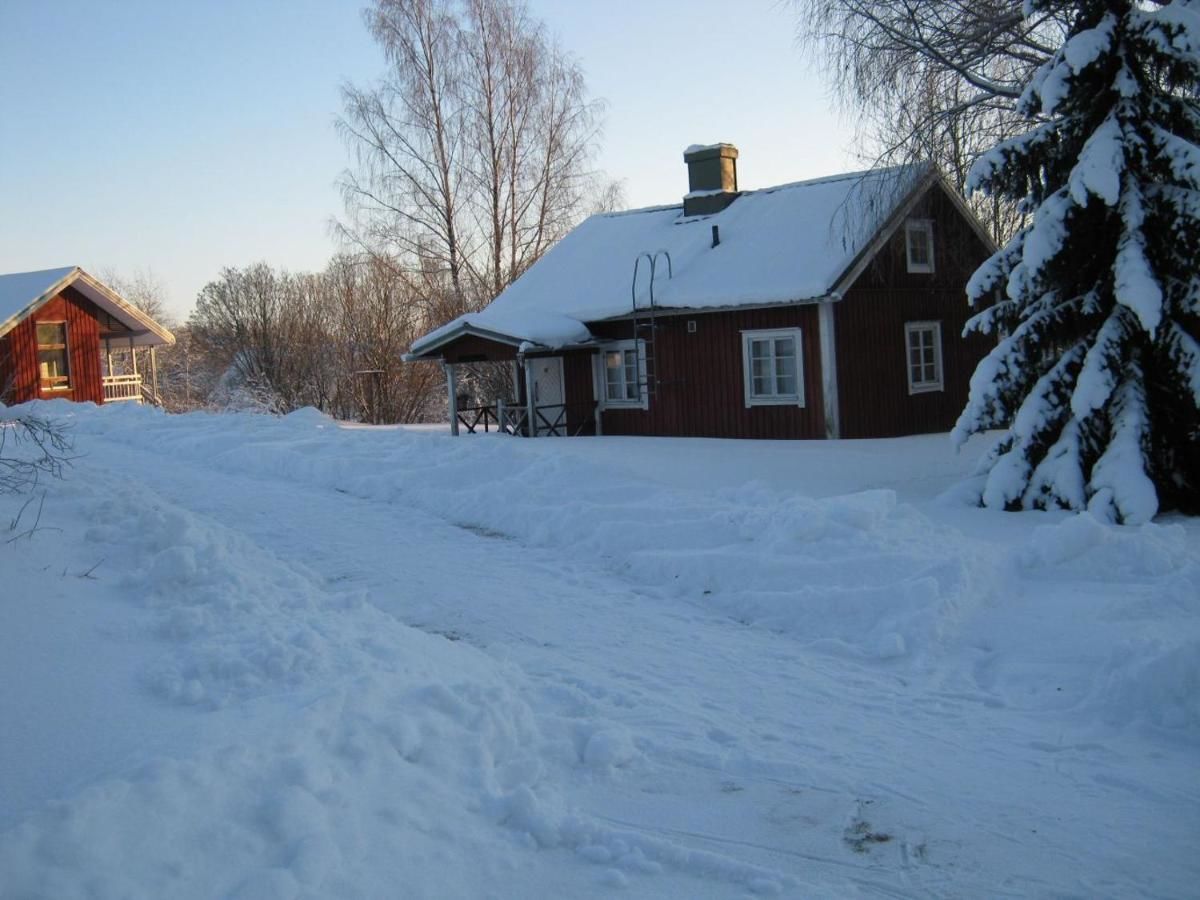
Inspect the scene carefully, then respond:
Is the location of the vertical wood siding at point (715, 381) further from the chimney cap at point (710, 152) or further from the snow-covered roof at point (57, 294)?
the snow-covered roof at point (57, 294)

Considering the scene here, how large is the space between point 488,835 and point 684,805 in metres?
0.93

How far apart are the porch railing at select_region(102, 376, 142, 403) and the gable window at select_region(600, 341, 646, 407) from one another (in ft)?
63.7

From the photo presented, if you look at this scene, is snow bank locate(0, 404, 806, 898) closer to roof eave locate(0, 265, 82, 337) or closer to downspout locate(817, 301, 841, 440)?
downspout locate(817, 301, 841, 440)

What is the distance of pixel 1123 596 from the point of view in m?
7.93

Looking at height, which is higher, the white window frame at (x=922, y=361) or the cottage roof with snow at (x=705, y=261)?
the cottage roof with snow at (x=705, y=261)

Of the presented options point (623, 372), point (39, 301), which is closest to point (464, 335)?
point (623, 372)

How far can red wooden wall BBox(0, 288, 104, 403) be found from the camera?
3219 centimetres

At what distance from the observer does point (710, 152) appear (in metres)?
25.0

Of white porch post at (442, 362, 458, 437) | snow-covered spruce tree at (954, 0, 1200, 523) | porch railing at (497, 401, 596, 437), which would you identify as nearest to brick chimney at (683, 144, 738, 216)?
porch railing at (497, 401, 596, 437)

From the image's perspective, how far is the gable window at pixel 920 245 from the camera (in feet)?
72.8

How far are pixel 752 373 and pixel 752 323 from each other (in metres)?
0.94

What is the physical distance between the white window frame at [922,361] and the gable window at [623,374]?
16.8ft

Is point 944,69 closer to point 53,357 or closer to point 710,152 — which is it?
point 710,152

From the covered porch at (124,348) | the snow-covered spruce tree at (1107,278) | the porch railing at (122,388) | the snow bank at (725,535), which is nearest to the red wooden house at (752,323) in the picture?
the snow-covered spruce tree at (1107,278)
